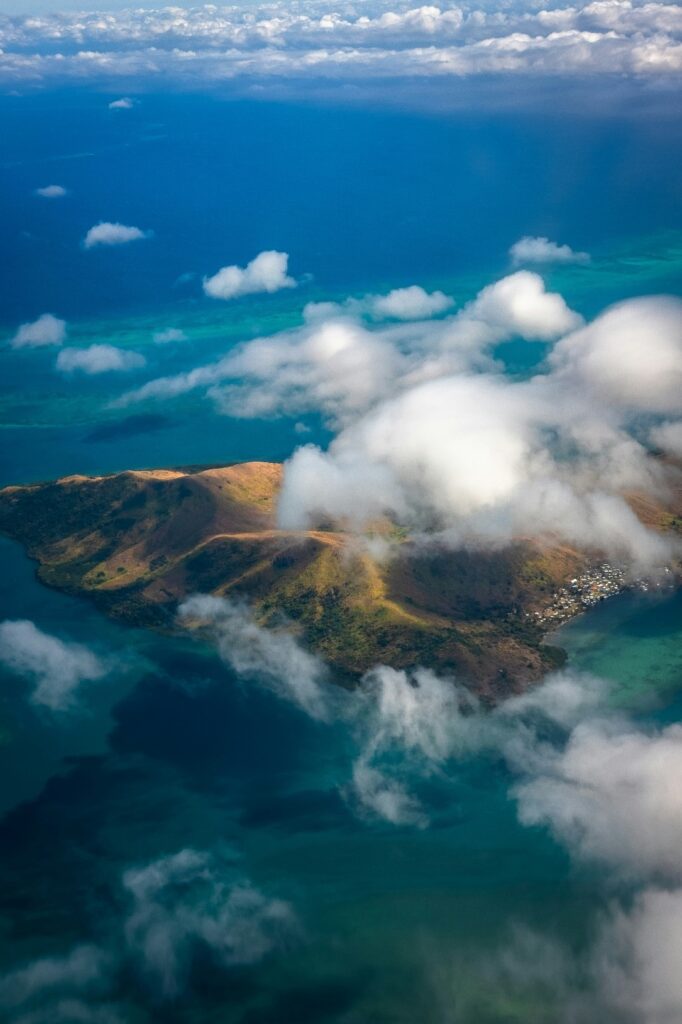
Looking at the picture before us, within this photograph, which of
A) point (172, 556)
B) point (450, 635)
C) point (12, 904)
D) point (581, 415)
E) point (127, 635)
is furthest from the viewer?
point (581, 415)

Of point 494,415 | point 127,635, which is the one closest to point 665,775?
point 127,635

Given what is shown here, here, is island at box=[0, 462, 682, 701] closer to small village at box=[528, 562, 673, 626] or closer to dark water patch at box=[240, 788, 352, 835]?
small village at box=[528, 562, 673, 626]

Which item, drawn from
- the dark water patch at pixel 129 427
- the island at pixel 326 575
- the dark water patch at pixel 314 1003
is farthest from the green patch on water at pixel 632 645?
the dark water patch at pixel 129 427

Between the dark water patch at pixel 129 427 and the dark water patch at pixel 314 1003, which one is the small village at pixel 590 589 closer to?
the dark water patch at pixel 314 1003

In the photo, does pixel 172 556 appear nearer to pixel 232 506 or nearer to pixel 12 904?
pixel 232 506

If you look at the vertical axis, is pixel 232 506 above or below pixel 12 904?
above

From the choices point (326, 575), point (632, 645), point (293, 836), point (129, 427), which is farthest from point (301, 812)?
point (129, 427)
